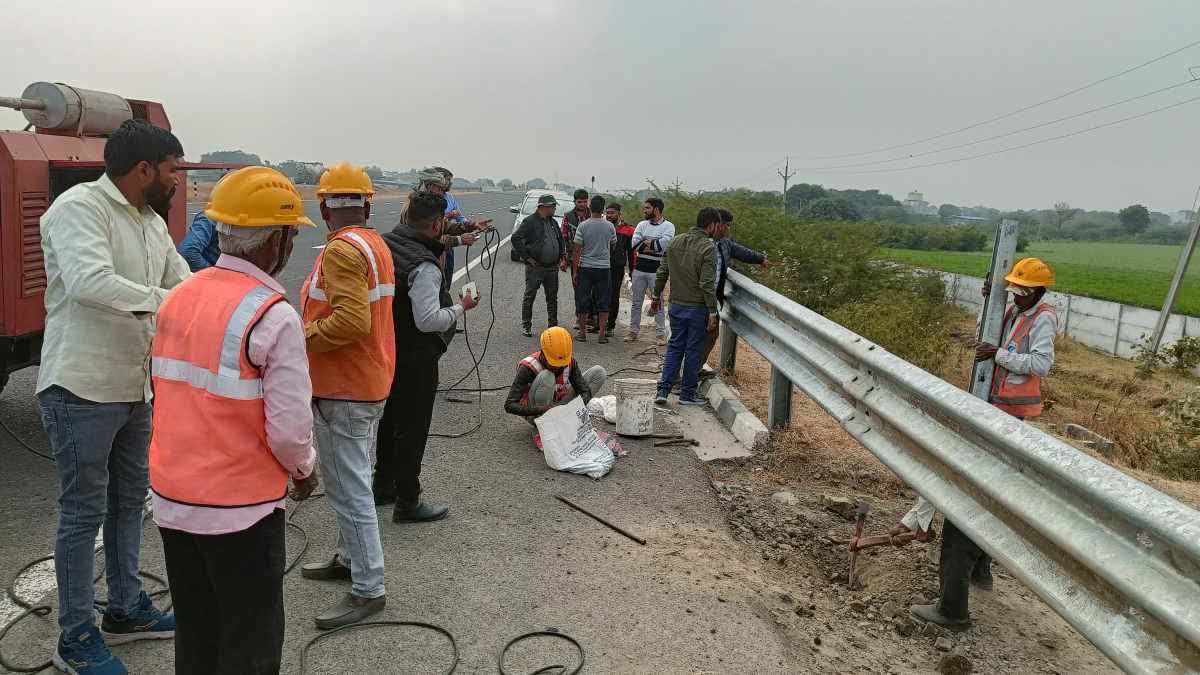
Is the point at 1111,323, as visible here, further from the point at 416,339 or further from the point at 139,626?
the point at 139,626

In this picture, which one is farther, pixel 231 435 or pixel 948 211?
pixel 948 211

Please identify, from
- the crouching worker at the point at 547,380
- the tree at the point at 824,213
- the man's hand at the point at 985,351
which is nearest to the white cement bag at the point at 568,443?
the crouching worker at the point at 547,380

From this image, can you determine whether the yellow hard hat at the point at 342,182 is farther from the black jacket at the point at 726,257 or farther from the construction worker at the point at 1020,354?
the black jacket at the point at 726,257

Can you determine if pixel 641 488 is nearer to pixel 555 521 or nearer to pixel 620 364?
pixel 555 521

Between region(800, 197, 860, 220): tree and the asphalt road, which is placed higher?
region(800, 197, 860, 220): tree

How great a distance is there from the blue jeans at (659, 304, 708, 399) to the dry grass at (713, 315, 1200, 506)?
631mm

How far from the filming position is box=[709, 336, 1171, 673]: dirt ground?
13.3 ft

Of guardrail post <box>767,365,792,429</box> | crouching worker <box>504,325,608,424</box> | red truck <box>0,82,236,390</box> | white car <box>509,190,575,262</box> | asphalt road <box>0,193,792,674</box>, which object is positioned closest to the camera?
asphalt road <box>0,193,792,674</box>

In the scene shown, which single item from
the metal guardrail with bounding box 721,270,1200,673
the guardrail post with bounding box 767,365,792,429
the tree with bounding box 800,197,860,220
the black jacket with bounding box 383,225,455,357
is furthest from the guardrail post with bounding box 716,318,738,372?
the tree with bounding box 800,197,860,220

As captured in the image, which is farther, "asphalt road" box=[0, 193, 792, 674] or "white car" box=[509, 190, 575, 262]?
"white car" box=[509, 190, 575, 262]

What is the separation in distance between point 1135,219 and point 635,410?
71969 mm

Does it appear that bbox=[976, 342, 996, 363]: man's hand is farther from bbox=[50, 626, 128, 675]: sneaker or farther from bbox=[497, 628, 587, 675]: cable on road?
bbox=[50, 626, 128, 675]: sneaker

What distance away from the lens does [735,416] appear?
7559 mm

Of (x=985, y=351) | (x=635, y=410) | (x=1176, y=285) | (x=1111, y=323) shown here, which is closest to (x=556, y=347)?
(x=635, y=410)
